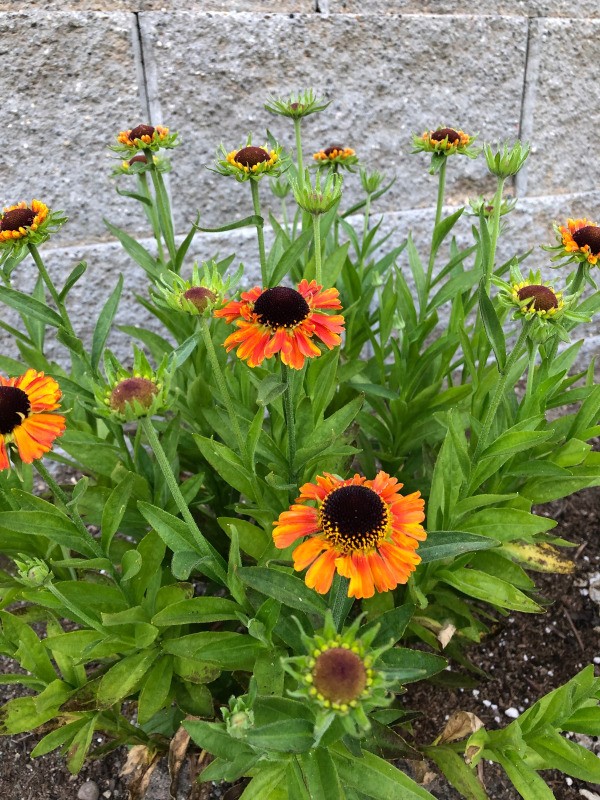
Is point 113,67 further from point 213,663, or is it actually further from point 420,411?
point 213,663

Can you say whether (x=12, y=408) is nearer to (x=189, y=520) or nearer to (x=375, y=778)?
(x=189, y=520)

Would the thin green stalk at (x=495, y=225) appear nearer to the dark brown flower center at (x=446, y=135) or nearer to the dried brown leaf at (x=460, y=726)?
the dark brown flower center at (x=446, y=135)

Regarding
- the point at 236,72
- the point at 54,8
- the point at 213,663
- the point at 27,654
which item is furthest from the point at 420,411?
the point at 54,8

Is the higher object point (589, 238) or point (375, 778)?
point (589, 238)

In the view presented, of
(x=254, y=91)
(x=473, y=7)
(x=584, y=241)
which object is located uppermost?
(x=473, y=7)

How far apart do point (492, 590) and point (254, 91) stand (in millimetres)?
1434

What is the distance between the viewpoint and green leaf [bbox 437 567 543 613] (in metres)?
1.07

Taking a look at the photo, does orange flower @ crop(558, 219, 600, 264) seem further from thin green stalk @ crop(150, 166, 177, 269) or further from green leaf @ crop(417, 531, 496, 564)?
thin green stalk @ crop(150, 166, 177, 269)

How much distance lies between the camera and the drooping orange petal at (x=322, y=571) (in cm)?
79

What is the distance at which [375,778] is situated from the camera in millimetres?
909

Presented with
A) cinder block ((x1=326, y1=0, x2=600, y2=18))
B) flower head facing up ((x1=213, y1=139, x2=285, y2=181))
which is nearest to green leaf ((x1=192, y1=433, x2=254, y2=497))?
flower head facing up ((x1=213, y1=139, x2=285, y2=181))

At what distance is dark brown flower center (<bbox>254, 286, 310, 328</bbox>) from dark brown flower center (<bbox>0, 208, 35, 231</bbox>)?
506mm

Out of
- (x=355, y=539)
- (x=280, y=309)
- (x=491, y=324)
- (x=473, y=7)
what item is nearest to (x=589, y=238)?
(x=491, y=324)

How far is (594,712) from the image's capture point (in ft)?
3.29
